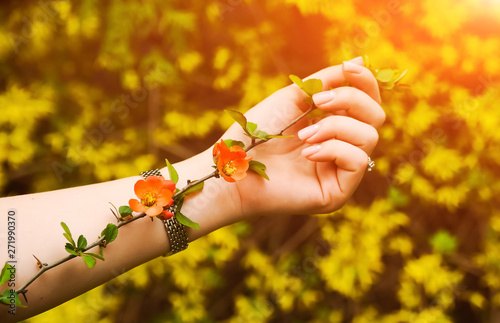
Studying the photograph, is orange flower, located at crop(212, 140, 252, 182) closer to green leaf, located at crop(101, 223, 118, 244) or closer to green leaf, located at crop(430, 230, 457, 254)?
green leaf, located at crop(101, 223, 118, 244)

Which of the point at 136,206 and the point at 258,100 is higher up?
the point at 258,100

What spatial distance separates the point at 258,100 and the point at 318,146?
790mm

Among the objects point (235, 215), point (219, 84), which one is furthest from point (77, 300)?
point (219, 84)

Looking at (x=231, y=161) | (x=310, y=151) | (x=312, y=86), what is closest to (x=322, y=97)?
(x=312, y=86)

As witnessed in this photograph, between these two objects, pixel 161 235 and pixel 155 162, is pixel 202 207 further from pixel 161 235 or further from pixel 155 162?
pixel 155 162

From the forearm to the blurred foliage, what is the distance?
0.81 meters

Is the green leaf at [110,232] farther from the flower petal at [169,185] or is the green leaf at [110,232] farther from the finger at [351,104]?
the finger at [351,104]

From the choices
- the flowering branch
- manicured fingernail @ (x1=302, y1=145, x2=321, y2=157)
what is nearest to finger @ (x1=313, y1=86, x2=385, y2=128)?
manicured fingernail @ (x1=302, y1=145, x2=321, y2=157)

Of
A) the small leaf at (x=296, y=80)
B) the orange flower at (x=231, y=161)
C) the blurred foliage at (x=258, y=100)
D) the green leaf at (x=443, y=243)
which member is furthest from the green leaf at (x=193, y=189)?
the green leaf at (x=443, y=243)

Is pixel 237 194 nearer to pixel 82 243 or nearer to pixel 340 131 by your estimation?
pixel 340 131

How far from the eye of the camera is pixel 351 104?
1102 mm

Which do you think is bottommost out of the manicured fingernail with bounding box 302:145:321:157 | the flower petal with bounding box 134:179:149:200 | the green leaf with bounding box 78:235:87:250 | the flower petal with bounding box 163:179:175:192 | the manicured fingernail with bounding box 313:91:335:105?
the green leaf with bounding box 78:235:87:250

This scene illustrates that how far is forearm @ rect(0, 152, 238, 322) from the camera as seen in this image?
3.22ft

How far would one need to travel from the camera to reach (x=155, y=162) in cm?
209
